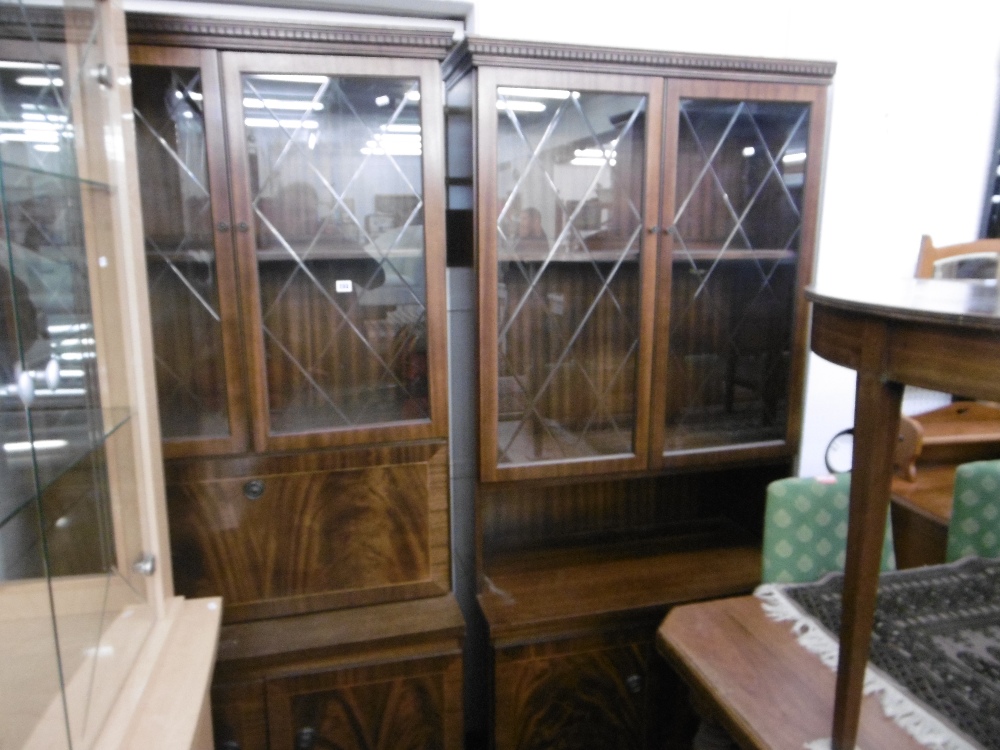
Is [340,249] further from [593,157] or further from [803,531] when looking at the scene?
[803,531]

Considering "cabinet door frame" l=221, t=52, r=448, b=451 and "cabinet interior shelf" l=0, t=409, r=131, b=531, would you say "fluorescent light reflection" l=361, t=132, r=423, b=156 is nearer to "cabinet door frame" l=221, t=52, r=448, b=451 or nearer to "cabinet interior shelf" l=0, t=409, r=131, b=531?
"cabinet door frame" l=221, t=52, r=448, b=451

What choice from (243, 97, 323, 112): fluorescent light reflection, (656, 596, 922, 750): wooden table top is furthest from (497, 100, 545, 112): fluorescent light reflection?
(656, 596, 922, 750): wooden table top

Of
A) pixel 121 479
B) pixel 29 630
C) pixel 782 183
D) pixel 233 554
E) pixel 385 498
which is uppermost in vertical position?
pixel 782 183

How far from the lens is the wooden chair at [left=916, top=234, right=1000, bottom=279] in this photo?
2.00 meters

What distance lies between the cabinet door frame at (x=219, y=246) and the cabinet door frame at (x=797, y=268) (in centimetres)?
99

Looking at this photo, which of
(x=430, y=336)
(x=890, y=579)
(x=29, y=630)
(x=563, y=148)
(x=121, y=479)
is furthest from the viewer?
(x=563, y=148)

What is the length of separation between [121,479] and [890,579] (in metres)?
1.43

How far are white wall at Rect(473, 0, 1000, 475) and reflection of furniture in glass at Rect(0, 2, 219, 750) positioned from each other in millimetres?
1359

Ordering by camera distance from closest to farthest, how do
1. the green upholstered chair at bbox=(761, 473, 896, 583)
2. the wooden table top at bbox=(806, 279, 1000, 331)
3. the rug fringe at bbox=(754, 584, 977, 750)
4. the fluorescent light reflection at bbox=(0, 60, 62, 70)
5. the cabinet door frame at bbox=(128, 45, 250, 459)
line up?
the wooden table top at bbox=(806, 279, 1000, 331) < the fluorescent light reflection at bbox=(0, 60, 62, 70) < the rug fringe at bbox=(754, 584, 977, 750) < the cabinet door frame at bbox=(128, 45, 250, 459) < the green upholstered chair at bbox=(761, 473, 896, 583)

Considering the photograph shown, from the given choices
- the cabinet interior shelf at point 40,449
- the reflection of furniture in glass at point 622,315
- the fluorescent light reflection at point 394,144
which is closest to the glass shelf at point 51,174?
the cabinet interior shelf at point 40,449

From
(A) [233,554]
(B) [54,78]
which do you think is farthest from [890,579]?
(B) [54,78]

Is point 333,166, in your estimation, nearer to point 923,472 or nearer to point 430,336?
point 430,336

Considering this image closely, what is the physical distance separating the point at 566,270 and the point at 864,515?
1.03m

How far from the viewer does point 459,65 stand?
1.60 meters
